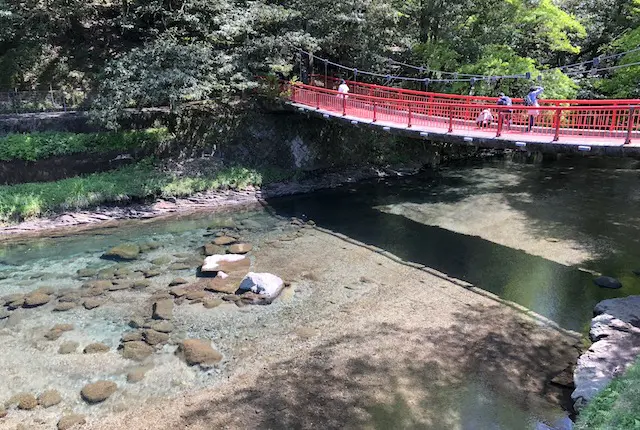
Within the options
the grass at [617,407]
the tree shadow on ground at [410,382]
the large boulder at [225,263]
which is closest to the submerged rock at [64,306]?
the large boulder at [225,263]

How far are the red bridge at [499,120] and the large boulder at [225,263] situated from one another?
565 cm

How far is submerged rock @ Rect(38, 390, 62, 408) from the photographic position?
7.59 meters

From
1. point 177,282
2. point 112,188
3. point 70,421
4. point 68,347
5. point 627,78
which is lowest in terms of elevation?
point 70,421

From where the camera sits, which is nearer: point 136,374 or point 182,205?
point 136,374

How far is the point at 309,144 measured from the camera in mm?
20812

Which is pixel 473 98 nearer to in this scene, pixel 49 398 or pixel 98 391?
pixel 98 391

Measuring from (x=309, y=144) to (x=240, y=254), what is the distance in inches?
341

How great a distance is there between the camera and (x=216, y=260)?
41.3 feet

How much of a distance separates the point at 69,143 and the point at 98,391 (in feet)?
40.9

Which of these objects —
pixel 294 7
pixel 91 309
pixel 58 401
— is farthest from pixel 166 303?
pixel 294 7

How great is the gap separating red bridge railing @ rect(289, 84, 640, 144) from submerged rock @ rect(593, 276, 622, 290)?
312cm

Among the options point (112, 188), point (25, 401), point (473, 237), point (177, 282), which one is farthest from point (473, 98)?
point (25, 401)

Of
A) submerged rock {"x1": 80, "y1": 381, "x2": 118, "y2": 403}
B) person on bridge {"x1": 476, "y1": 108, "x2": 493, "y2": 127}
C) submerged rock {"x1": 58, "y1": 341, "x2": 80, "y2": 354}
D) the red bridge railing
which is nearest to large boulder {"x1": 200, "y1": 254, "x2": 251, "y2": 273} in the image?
submerged rock {"x1": 58, "y1": 341, "x2": 80, "y2": 354}

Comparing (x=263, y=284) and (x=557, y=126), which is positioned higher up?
(x=557, y=126)
